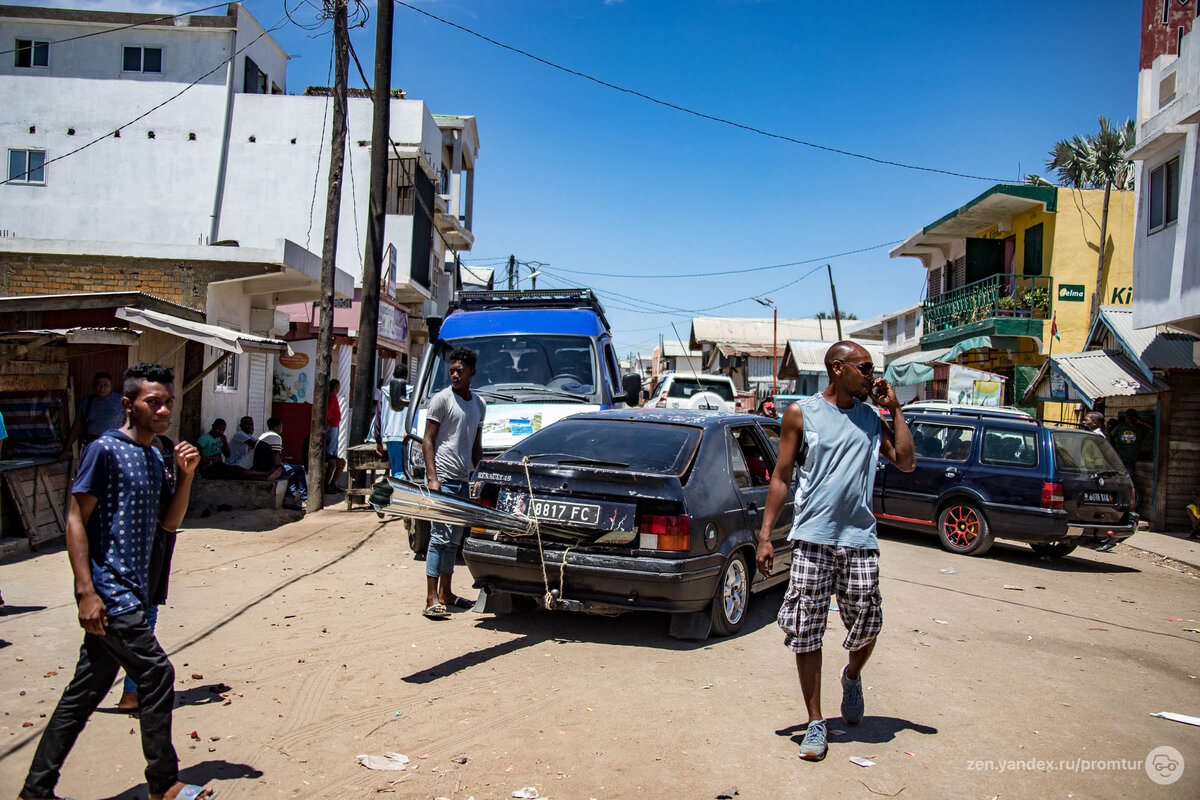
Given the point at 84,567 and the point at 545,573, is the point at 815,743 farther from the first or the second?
the point at 84,567

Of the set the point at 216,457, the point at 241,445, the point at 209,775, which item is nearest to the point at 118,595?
the point at 209,775

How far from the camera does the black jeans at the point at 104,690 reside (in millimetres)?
3199

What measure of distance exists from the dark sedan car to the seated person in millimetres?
6819

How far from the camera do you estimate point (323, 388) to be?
1255 centimetres

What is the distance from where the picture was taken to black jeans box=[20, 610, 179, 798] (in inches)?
126

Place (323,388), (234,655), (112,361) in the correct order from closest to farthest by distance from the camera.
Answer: (234,655) < (112,361) < (323,388)

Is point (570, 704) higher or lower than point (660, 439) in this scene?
lower

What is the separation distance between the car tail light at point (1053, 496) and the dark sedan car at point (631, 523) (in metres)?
5.49

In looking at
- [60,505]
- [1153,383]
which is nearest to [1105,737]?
[60,505]

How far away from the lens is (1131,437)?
15.2 meters

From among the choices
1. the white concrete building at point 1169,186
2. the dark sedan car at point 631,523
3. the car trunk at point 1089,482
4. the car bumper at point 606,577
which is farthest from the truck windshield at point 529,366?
the white concrete building at point 1169,186

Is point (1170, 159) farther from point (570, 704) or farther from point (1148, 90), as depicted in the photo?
point (570, 704)

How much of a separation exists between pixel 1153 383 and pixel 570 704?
46.1 ft

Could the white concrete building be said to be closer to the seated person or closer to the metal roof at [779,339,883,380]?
the seated person
